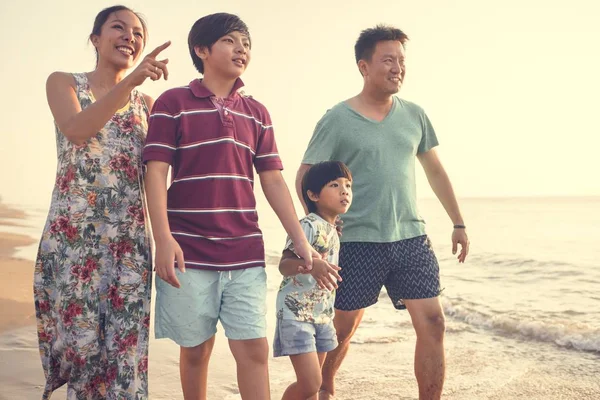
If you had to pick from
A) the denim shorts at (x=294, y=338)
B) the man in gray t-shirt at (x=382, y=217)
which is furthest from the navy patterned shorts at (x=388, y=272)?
the denim shorts at (x=294, y=338)

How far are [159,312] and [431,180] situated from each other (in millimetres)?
2106

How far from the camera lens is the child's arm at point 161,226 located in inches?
109

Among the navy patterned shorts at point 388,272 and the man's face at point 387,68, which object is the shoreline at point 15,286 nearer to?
the navy patterned shorts at point 388,272

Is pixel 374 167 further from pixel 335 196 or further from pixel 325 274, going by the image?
pixel 325 274

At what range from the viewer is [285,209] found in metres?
3.14

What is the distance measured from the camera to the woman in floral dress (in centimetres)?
306

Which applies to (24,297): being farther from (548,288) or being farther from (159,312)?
(548,288)

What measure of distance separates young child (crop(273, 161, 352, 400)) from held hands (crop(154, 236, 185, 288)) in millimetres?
553

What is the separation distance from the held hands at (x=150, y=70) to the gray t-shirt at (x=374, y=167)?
1.38 metres

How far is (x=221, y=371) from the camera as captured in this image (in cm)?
512

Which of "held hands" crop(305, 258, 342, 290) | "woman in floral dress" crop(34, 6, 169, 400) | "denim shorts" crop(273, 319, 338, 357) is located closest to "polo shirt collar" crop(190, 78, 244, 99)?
"woman in floral dress" crop(34, 6, 169, 400)

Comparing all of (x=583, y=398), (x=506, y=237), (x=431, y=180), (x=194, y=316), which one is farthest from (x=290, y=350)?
(x=506, y=237)

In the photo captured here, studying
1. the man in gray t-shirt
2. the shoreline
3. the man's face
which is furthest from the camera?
the shoreline

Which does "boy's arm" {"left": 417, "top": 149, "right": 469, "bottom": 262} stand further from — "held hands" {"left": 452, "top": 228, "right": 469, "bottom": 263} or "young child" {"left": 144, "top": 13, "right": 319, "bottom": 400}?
"young child" {"left": 144, "top": 13, "right": 319, "bottom": 400}
